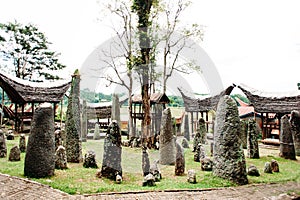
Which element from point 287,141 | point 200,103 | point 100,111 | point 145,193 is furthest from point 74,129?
point 100,111

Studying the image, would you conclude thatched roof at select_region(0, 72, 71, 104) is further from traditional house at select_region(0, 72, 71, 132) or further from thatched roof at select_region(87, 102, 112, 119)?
thatched roof at select_region(87, 102, 112, 119)

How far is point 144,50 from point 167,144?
7.62m

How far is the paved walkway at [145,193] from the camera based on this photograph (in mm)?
6173

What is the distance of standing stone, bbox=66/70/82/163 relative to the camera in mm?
10109

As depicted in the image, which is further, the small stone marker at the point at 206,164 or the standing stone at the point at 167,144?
the standing stone at the point at 167,144

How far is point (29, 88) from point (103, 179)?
12.8 m

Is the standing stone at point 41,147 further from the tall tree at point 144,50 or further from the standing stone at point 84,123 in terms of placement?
the standing stone at point 84,123

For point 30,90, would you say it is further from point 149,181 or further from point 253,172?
point 253,172

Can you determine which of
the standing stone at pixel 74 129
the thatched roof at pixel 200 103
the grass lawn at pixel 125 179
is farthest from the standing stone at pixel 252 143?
the thatched roof at pixel 200 103

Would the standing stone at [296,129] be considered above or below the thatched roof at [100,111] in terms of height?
below

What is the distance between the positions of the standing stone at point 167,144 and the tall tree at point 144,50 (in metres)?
4.39

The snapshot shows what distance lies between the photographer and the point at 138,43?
17734 millimetres

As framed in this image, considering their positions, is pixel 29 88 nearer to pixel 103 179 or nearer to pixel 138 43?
pixel 138 43

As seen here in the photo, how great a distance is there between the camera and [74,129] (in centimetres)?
1027
